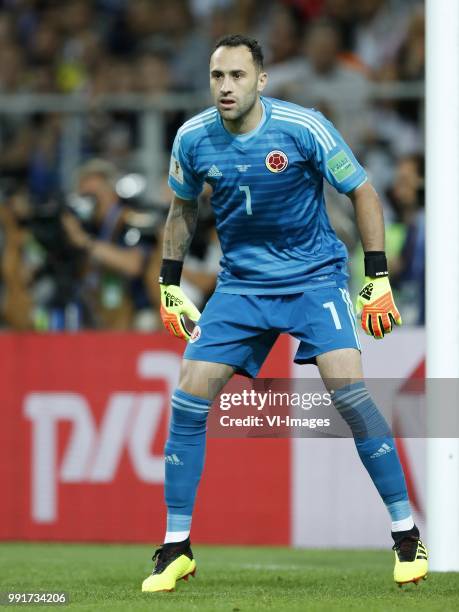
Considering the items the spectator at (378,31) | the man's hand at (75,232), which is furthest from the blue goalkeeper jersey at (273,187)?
the spectator at (378,31)

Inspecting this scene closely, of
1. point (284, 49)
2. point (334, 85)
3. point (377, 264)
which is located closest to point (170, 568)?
point (377, 264)

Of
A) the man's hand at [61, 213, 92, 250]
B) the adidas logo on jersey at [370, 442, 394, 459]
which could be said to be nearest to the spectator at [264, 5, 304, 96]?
the man's hand at [61, 213, 92, 250]

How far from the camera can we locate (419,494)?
890 centimetres

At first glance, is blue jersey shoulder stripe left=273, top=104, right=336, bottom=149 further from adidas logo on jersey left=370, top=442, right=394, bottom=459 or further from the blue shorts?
adidas logo on jersey left=370, top=442, right=394, bottom=459

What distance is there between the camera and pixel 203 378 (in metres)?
6.08

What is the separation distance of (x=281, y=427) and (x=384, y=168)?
5.10 m

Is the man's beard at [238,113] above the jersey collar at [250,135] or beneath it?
above

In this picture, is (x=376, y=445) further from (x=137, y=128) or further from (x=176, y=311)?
(x=137, y=128)

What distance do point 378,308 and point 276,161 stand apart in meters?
0.77

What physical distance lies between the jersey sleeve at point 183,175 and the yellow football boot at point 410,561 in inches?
71.1

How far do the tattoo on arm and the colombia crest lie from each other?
1.71 feet

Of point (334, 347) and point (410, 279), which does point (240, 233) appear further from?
point (410, 279)

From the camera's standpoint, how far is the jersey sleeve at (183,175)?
6.18m

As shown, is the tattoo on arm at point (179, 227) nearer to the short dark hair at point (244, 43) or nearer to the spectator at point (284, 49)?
the short dark hair at point (244, 43)
